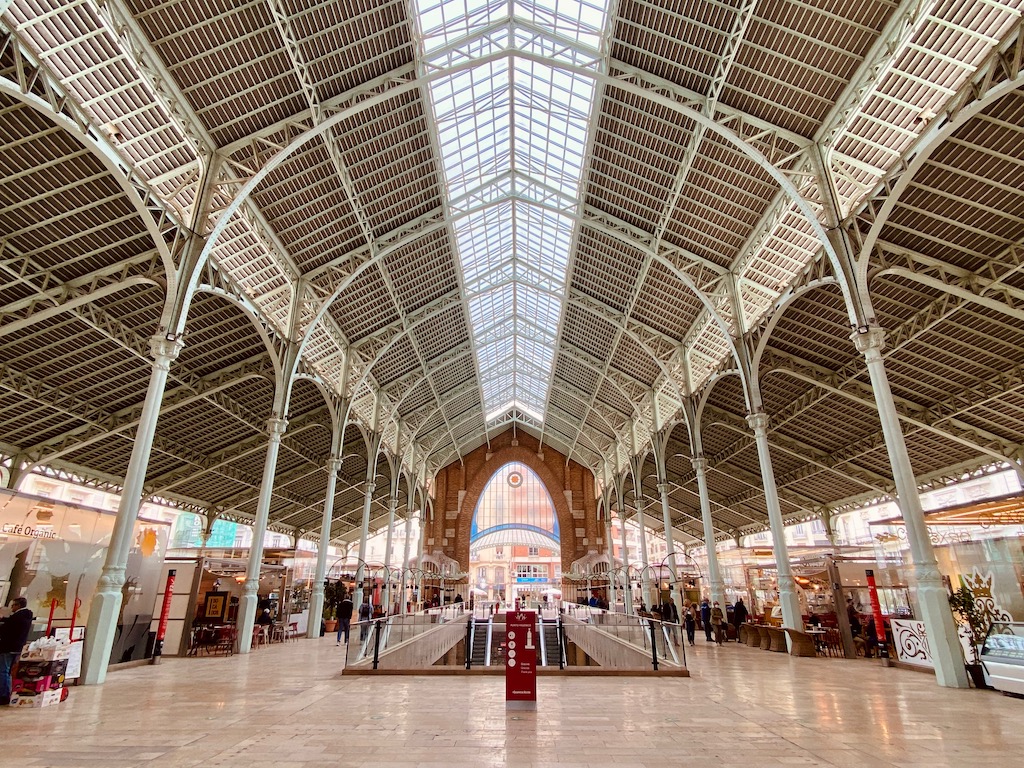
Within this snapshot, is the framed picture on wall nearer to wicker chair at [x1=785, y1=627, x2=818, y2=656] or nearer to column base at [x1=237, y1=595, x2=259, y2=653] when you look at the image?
column base at [x1=237, y1=595, x2=259, y2=653]

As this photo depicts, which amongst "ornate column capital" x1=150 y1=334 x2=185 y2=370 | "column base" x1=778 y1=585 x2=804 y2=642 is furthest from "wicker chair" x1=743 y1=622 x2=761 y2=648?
"ornate column capital" x1=150 y1=334 x2=185 y2=370

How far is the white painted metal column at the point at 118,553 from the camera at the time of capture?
11.4 m

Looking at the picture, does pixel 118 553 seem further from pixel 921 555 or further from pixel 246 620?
pixel 921 555

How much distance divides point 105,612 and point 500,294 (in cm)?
2782

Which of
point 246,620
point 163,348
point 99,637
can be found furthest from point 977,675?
point 246,620

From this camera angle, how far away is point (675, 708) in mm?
8953

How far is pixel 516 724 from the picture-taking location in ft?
25.4

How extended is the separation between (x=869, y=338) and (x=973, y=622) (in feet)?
21.9

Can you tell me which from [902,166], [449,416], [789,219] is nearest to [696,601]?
[449,416]

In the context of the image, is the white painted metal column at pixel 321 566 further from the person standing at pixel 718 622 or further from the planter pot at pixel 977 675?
the planter pot at pixel 977 675

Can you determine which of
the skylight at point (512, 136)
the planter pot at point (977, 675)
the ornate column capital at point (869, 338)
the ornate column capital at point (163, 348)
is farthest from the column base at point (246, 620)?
the ornate column capital at point (869, 338)

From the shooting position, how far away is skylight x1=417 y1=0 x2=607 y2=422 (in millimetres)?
17438

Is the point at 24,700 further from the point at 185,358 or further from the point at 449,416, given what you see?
the point at 449,416

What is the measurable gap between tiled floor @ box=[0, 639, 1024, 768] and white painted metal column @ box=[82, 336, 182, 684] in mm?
802
